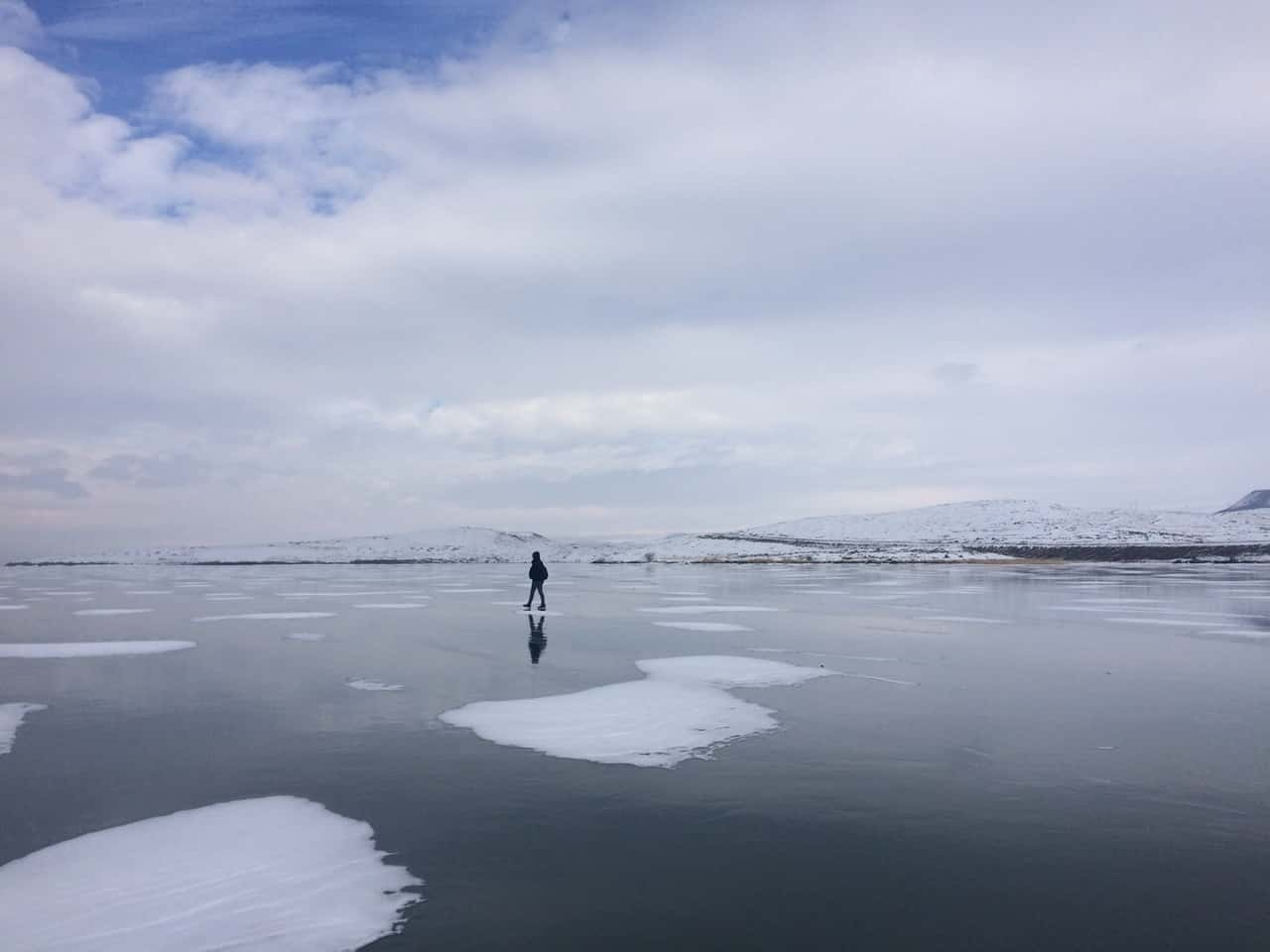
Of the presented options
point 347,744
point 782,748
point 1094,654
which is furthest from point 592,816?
point 1094,654

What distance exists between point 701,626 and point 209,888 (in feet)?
50.9

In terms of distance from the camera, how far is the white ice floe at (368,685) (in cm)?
1197

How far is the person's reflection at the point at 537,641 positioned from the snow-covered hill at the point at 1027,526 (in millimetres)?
86261

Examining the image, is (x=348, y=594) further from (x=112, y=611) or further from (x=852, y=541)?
(x=852, y=541)

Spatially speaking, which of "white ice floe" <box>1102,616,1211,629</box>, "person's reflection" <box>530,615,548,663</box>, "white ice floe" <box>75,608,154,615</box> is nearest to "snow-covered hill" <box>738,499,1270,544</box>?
"white ice floe" <box>1102,616,1211,629</box>

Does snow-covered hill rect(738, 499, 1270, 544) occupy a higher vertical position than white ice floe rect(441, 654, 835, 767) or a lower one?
higher

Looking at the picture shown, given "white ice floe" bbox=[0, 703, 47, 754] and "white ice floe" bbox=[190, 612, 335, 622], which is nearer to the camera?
"white ice floe" bbox=[0, 703, 47, 754]

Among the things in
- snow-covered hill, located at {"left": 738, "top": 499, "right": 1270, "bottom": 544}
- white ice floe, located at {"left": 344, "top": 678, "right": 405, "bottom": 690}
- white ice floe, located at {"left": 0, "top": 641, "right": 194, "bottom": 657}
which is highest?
snow-covered hill, located at {"left": 738, "top": 499, "right": 1270, "bottom": 544}

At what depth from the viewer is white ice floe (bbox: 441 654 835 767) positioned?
8.67 m

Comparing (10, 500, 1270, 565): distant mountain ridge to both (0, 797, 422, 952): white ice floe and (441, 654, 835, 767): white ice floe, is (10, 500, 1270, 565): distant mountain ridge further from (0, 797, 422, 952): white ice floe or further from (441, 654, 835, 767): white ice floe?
(0, 797, 422, 952): white ice floe

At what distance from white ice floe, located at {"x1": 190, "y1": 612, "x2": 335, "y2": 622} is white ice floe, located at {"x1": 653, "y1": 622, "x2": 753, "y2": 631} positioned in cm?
975

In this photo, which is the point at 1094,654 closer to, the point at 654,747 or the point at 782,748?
the point at 782,748

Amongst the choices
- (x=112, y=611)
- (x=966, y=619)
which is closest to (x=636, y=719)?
(x=966, y=619)

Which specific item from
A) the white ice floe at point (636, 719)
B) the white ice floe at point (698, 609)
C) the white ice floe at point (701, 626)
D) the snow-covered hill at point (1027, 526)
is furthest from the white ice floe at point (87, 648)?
the snow-covered hill at point (1027, 526)
